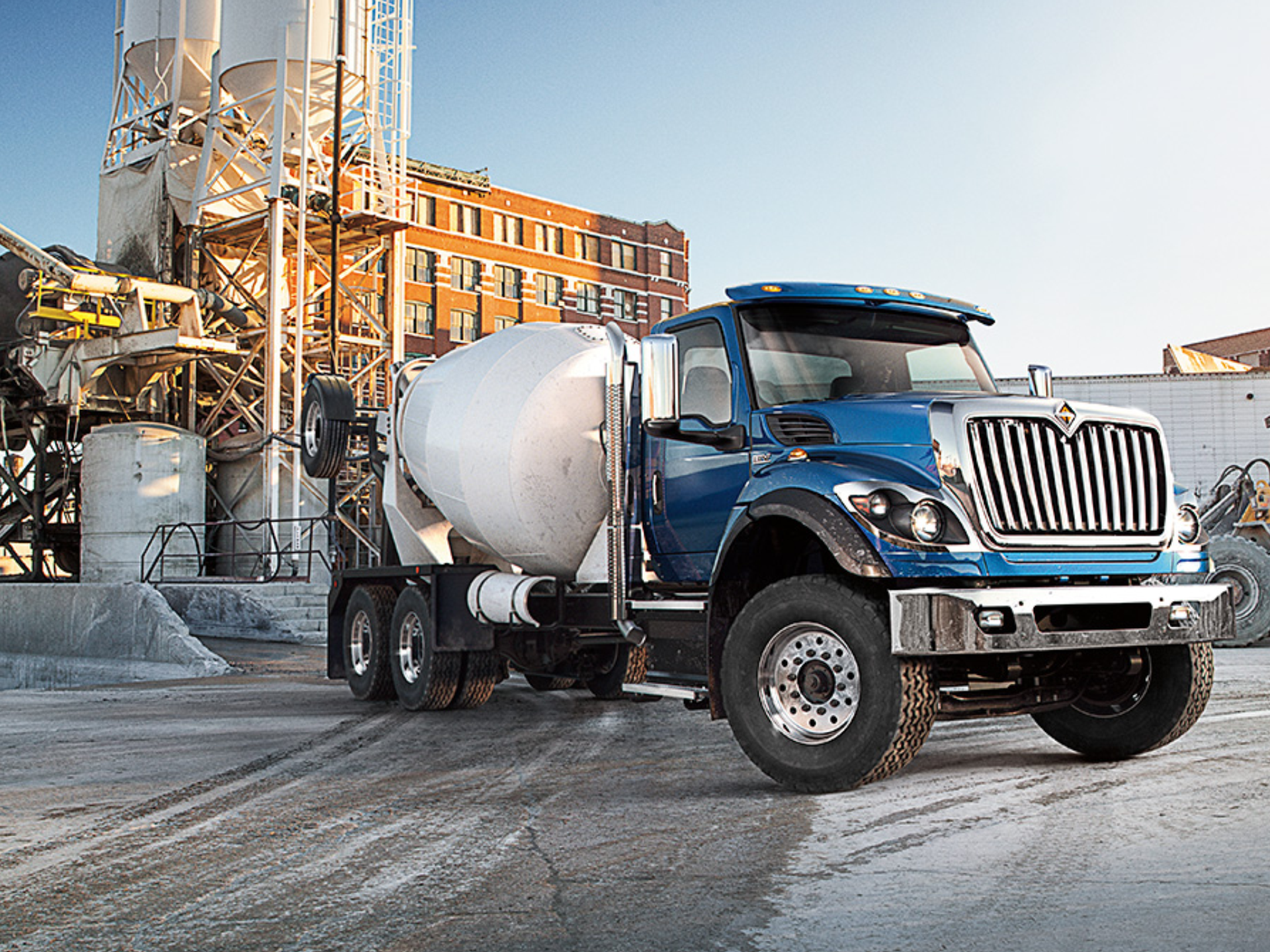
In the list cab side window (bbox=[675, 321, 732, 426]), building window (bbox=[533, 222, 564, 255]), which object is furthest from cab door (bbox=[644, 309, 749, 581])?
building window (bbox=[533, 222, 564, 255])

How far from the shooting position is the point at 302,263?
102 ft

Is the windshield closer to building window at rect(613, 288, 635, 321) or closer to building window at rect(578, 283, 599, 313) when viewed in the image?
building window at rect(578, 283, 599, 313)

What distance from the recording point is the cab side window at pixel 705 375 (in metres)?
7.93

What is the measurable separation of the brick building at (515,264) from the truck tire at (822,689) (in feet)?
168

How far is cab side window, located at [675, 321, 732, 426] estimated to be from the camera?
7934 millimetres

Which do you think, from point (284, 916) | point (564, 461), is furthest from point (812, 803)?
point (564, 461)

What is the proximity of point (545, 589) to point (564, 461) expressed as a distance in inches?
43.3

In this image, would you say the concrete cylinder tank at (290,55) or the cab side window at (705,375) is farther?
the concrete cylinder tank at (290,55)

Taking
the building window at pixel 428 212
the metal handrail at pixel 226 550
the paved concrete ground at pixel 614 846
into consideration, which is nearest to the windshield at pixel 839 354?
the paved concrete ground at pixel 614 846

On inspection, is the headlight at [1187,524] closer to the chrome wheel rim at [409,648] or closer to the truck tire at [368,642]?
the chrome wheel rim at [409,648]

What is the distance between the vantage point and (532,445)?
9758mm

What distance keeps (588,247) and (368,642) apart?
57.5 m

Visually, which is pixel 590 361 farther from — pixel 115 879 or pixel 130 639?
pixel 130 639

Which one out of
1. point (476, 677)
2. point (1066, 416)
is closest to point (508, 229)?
point (476, 677)
